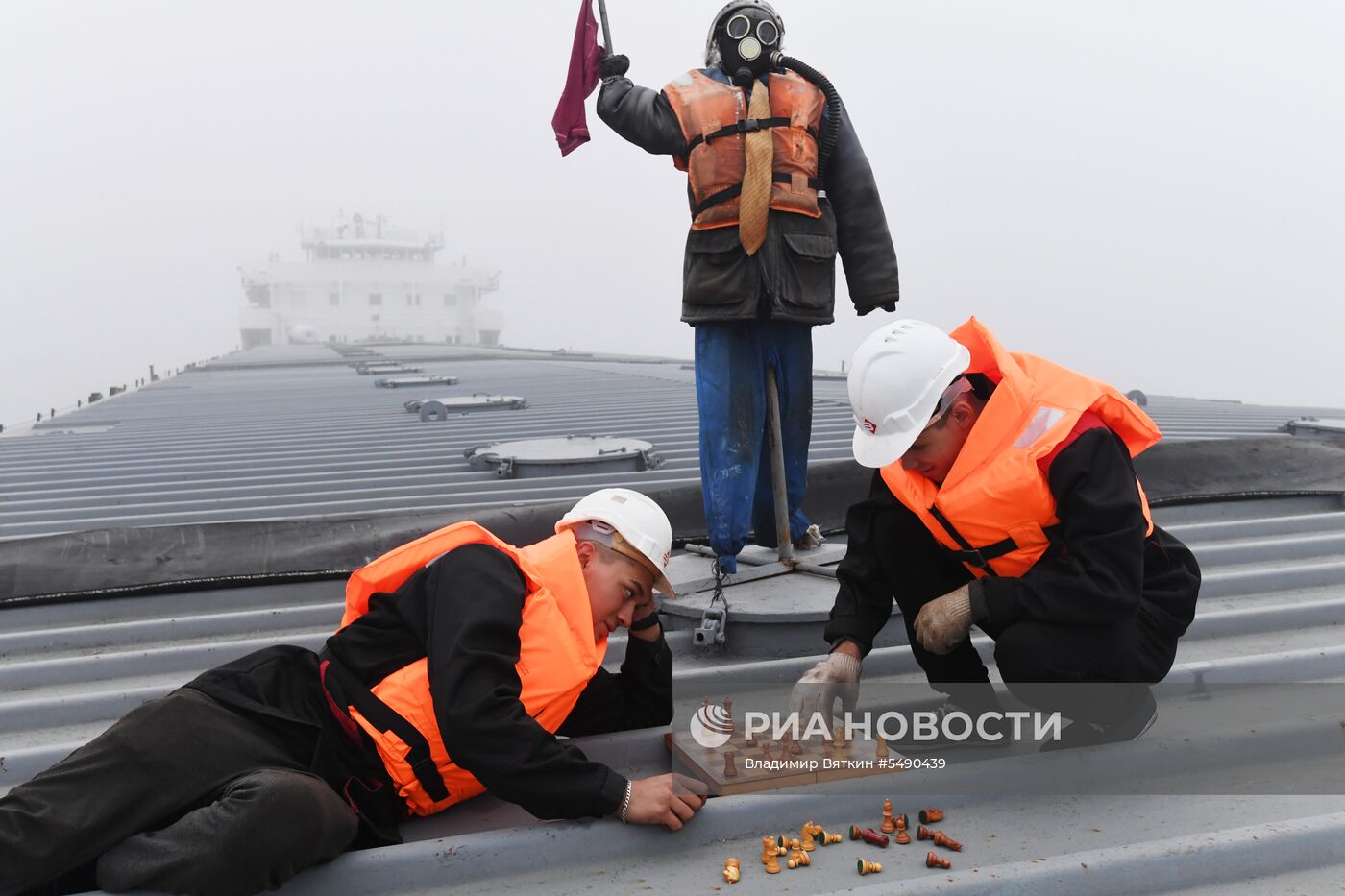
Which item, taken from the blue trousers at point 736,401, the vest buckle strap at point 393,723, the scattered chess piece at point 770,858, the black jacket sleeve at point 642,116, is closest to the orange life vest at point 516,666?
the vest buckle strap at point 393,723

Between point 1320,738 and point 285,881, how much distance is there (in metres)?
2.29

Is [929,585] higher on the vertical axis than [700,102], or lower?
lower

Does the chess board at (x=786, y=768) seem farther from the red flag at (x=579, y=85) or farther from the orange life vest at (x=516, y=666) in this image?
the red flag at (x=579, y=85)

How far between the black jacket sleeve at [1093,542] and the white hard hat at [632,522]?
30.7 inches

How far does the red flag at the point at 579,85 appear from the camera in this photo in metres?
3.47

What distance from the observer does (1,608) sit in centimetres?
370

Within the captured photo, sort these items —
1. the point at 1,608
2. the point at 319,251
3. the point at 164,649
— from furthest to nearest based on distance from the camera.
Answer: the point at 319,251 < the point at 1,608 < the point at 164,649

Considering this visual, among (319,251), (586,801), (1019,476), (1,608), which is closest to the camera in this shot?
(586,801)

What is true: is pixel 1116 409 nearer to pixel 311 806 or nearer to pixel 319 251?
pixel 311 806

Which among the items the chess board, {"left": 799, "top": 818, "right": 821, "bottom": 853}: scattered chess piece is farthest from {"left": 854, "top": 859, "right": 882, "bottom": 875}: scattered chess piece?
the chess board

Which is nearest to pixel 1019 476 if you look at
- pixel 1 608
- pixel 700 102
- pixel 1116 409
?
pixel 1116 409

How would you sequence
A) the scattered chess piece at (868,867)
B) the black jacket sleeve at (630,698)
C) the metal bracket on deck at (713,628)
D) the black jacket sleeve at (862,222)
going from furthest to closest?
1. the black jacket sleeve at (862,222)
2. the metal bracket on deck at (713,628)
3. the black jacket sleeve at (630,698)
4. the scattered chess piece at (868,867)

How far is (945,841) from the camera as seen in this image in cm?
210

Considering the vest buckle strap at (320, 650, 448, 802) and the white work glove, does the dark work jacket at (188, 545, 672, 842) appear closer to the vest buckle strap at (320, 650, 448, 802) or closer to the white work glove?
the vest buckle strap at (320, 650, 448, 802)
